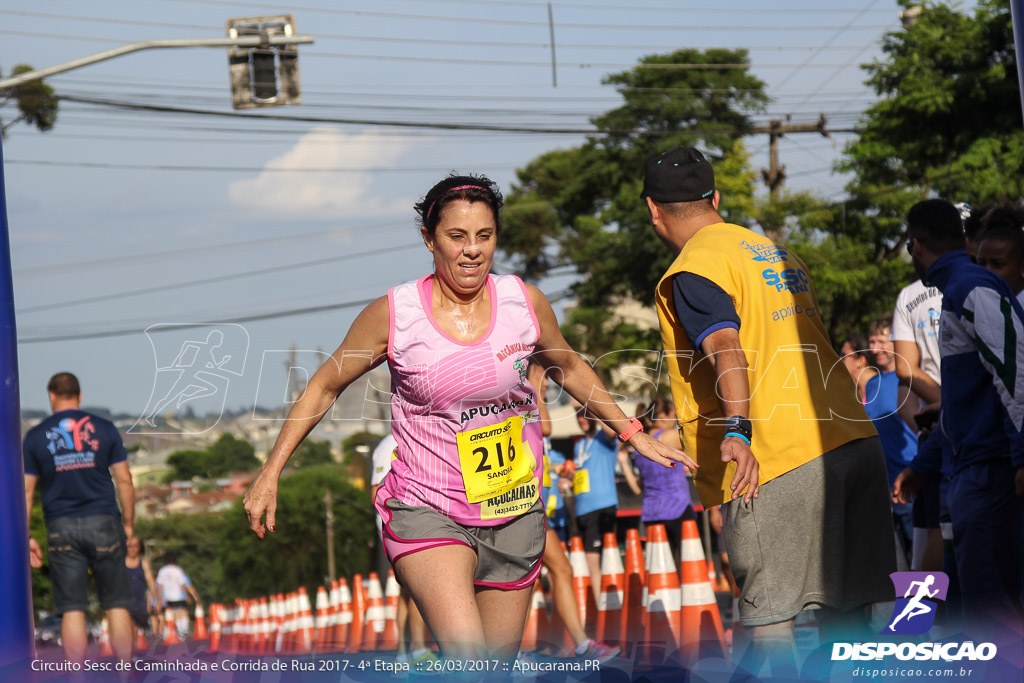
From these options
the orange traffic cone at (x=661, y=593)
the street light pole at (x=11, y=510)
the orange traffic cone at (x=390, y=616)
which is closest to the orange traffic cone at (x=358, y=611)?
the orange traffic cone at (x=390, y=616)

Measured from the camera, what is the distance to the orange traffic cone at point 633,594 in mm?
8503

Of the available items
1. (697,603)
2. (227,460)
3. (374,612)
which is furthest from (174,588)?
(227,460)

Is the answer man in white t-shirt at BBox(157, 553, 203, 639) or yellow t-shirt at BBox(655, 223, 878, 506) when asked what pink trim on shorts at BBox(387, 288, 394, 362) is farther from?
man in white t-shirt at BBox(157, 553, 203, 639)

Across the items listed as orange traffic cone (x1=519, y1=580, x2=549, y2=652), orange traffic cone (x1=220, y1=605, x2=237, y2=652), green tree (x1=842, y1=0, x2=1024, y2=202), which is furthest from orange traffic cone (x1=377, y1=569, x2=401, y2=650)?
green tree (x1=842, y1=0, x2=1024, y2=202)

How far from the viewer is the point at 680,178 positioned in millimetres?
4250

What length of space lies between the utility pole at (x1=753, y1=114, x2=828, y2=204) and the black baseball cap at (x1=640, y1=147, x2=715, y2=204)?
1271 inches

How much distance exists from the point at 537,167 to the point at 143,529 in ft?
128

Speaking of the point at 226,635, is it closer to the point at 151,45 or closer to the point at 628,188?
the point at 151,45

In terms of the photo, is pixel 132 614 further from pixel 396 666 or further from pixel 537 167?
pixel 537 167

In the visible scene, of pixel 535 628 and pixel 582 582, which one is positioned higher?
pixel 582 582

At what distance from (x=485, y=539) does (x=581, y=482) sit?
7122 millimetres

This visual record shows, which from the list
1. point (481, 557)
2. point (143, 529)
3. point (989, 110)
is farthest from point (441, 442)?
point (143, 529)

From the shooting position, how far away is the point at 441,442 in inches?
157

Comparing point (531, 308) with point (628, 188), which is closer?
point (531, 308)
